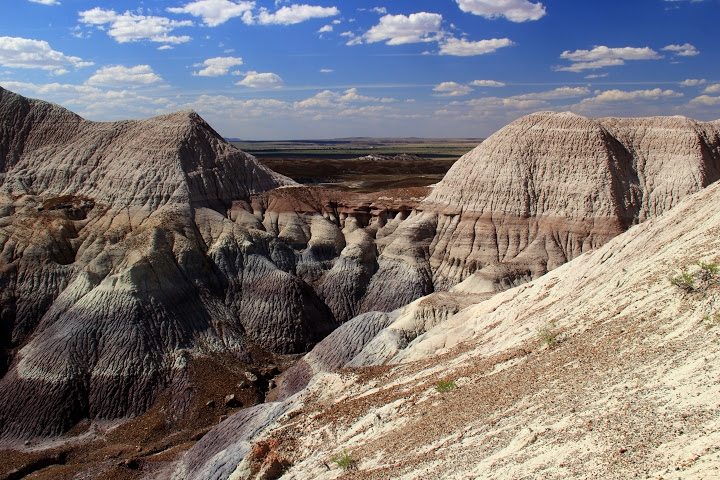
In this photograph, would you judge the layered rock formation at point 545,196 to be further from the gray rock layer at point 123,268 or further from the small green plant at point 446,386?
the small green plant at point 446,386

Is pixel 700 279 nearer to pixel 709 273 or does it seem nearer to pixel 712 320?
pixel 709 273

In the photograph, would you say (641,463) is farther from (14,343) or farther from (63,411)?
(14,343)

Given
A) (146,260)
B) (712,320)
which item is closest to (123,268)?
(146,260)

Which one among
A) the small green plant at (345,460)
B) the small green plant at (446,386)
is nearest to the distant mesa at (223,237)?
the small green plant at (446,386)

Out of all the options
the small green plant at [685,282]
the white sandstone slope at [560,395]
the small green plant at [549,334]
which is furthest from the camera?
the small green plant at [549,334]

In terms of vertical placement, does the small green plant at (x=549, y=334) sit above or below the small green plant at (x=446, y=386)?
above

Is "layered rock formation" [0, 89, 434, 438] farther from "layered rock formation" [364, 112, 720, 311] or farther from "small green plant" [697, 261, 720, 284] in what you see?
"small green plant" [697, 261, 720, 284]

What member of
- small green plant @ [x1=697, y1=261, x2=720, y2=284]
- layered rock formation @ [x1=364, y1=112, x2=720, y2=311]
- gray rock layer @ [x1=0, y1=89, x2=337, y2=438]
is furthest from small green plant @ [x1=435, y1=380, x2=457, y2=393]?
layered rock formation @ [x1=364, y1=112, x2=720, y2=311]
